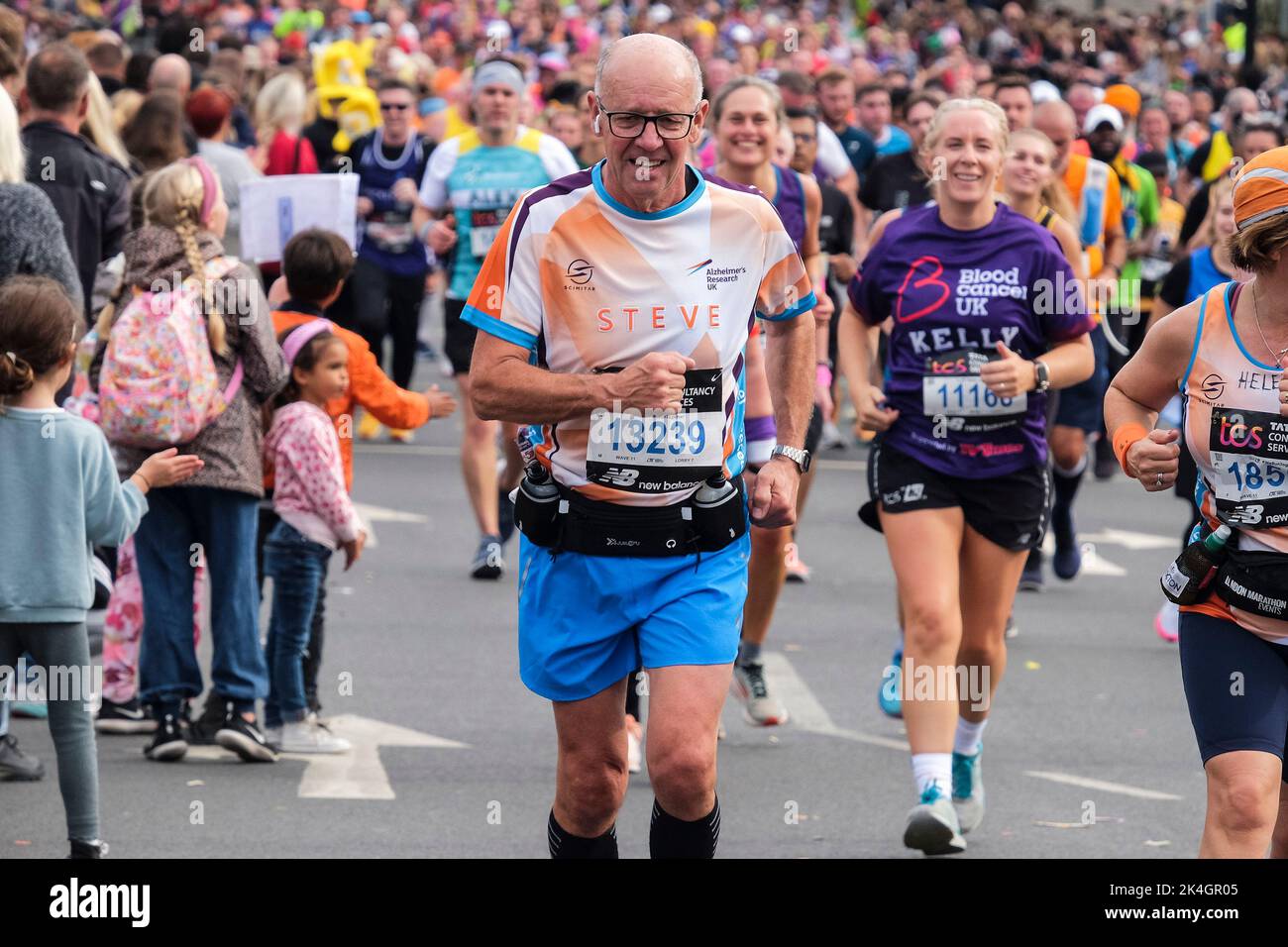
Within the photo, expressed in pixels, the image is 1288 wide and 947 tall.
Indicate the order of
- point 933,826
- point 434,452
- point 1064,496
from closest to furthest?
point 933,826 < point 1064,496 < point 434,452

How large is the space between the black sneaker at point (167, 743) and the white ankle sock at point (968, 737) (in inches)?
101

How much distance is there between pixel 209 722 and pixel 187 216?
5.66 ft

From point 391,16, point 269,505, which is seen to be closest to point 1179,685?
point 269,505

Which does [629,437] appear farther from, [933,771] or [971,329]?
[971,329]

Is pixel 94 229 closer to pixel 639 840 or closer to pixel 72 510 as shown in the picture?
pixel 72 510

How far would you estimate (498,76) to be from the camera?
437 inches

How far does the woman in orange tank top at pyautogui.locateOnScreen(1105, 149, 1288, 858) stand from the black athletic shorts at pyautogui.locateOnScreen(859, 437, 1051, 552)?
5.85ft

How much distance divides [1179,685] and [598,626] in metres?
4.87

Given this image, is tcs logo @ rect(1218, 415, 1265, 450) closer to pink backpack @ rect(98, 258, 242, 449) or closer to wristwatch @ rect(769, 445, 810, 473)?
wristwatch @ rect(769, 445, 810, 473)

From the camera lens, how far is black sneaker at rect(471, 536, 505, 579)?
10977 millimetres

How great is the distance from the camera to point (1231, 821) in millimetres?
4727

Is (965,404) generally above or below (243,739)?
above

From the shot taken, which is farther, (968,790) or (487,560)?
(487,560)
